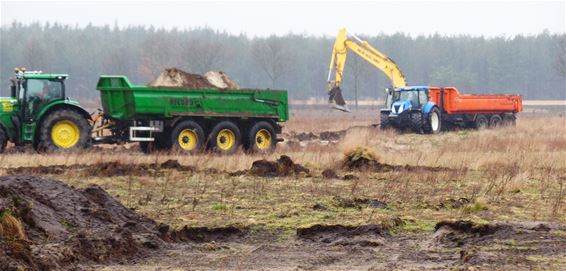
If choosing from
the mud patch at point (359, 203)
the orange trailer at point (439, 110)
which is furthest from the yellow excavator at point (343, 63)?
the mud patch at point (359, 203)

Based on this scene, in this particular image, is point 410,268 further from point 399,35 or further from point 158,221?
point 399,35

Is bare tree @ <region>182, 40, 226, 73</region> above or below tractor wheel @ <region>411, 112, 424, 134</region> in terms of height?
above

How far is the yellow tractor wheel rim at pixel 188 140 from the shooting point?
24297 millimetres

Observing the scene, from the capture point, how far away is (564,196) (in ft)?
46.5

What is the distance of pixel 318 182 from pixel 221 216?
14.8 feet

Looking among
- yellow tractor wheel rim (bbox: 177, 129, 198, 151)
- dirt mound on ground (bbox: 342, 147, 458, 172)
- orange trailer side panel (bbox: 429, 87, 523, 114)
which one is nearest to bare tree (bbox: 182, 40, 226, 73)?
orange trailer side panel (bbox: 429, 87, 523, 114)

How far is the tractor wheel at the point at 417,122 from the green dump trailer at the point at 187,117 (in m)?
11.5

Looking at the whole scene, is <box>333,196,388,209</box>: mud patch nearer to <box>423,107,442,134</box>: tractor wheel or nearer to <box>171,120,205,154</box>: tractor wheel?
<box>171,120,205,154</box>: tractor wheel

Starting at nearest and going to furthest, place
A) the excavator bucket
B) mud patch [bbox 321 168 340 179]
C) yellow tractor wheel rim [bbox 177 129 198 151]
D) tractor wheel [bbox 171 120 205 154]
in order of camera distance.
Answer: mud patch [bbox 321 168 340 179] → tractor wheel [bbox 171 120 205 154] → yellow tractor wheel rim [bbox 177 129 198 151] → the excavator bucket

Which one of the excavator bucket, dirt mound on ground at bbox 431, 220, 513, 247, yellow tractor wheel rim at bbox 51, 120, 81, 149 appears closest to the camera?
dirt mound on ground at bbox 431, 220, 513, 247

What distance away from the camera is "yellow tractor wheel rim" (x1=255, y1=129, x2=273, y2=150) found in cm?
2561

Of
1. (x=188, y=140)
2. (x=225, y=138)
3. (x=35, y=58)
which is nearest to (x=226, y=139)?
(x=225, y=138)

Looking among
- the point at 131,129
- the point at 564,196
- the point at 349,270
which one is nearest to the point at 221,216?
the point at 349,270

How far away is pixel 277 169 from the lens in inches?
699
